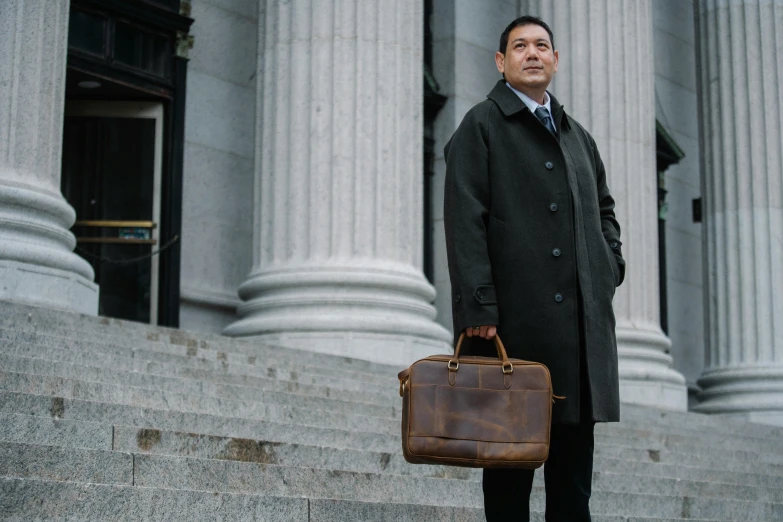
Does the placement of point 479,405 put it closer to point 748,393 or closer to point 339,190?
point 339,190

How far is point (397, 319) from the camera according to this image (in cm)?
1309

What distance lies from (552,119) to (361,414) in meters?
4.32

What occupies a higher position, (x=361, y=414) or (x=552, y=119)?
(x=552, y=119)

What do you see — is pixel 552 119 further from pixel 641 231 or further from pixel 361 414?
pixel 641 231

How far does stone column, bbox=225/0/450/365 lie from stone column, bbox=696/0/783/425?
697cm

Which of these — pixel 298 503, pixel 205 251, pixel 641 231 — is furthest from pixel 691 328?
pixel 298 503

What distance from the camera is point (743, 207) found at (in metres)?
19.4

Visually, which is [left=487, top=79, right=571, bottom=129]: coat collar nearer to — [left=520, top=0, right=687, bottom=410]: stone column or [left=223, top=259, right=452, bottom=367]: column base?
[left=223, top=259, right=452, bottom=367]: column base

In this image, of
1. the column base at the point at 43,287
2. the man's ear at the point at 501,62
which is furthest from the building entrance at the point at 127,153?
the man's ear at the point at 501,62

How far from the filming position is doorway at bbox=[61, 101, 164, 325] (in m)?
15.9

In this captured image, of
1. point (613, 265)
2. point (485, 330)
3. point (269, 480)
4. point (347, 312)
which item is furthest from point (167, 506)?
point (347, 312)

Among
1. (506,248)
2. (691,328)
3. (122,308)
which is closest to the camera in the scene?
(506,248)

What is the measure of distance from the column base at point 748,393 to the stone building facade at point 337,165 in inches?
1.3

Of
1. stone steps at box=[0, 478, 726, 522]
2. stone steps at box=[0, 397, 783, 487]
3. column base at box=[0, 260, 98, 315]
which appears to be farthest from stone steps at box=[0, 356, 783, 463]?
column base at box=[0, 260, 98, 315]
